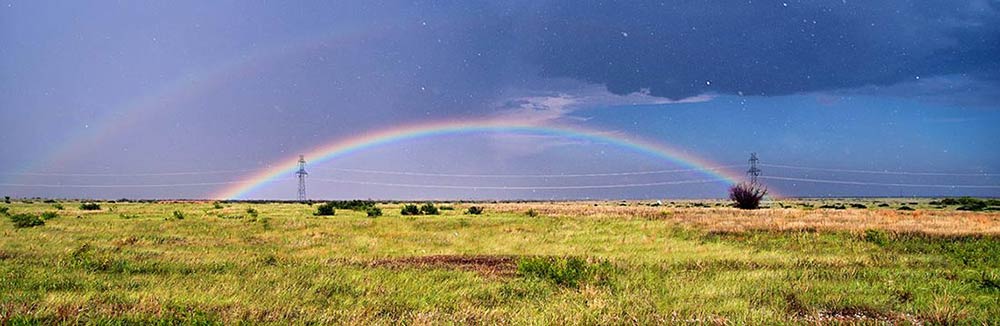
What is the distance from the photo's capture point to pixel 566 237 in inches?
982

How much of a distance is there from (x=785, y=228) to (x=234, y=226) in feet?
75.8

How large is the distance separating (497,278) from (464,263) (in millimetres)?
3120

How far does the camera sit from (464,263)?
630 inches

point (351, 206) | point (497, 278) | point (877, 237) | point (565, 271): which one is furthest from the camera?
point (351, 206)

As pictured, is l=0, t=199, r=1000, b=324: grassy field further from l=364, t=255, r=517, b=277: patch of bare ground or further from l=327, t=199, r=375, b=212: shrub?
l=327, t=199, r=375, b=212: shrub

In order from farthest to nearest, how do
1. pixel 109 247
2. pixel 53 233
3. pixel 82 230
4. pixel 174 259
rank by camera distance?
pixel 82 230 → pixel 53 233 → pixel 109 247 → pixel 174 259

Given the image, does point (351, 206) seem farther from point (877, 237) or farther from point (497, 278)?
point (497, 278)

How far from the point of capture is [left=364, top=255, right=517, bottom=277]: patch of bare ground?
571 inches

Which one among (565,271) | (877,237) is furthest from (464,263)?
(877,237)

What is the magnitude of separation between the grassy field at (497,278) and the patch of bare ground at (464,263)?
2.9 inches

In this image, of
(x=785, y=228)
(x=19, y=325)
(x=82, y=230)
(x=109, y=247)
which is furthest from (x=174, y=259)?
(x=785, y=228)

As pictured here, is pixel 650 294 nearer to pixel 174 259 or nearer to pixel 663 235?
pixel 174 259

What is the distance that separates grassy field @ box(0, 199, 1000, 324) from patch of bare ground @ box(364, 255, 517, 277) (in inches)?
2.9

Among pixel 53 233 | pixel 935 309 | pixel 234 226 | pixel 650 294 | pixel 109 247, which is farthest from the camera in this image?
pixel 234 226
